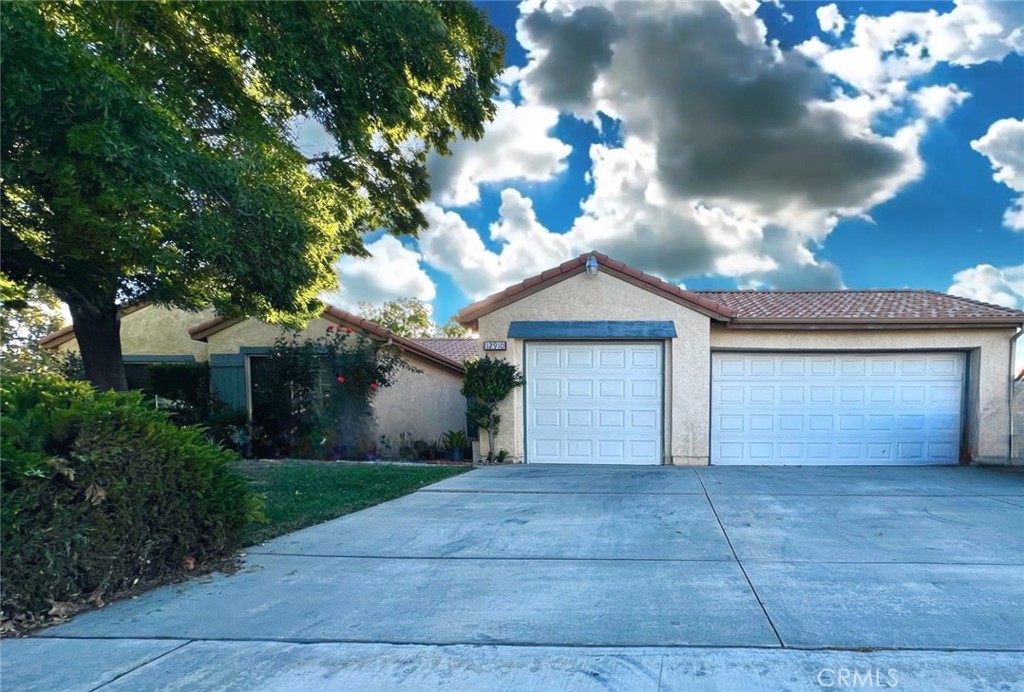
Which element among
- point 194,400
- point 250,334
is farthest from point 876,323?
point 194,400

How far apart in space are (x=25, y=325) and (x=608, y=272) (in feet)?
57.2

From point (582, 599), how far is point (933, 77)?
445 inches

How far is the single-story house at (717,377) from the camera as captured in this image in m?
10.1

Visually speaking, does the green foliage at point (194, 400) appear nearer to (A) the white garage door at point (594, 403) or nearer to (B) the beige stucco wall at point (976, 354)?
(A) the white garage door at point (594, 403)

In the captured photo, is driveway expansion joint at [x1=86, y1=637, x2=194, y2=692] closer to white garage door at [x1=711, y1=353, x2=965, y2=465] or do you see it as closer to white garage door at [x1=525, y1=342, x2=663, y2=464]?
white garage door at [x1=525, y1=342, x2=663, y2=464]

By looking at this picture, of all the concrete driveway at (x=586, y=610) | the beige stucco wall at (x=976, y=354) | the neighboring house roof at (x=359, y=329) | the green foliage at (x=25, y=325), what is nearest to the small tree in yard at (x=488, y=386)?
the neighboring house roof at (x=359, y=329)

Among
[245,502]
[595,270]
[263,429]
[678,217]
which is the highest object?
[678,217]

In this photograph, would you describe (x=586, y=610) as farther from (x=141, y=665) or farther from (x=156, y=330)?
(x=156, y=330)

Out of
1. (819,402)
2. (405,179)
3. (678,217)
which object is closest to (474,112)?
(405,179)

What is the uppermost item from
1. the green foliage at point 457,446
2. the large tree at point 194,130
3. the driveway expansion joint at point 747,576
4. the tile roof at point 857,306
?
the large tree at point 194,130

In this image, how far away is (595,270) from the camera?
10.2 meters

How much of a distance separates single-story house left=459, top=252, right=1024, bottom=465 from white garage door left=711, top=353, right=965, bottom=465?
0.06ft

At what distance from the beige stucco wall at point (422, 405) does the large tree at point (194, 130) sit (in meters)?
2.91

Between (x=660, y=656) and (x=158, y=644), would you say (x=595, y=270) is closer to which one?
(x=660, y=656)
